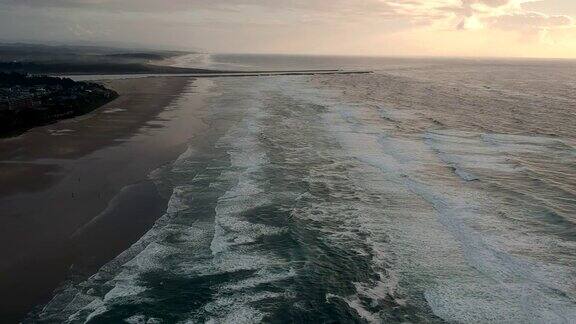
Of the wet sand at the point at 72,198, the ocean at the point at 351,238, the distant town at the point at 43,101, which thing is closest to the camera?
the ocean at the point at 351,238

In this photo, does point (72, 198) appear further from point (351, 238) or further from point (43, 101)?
point (43, 101)

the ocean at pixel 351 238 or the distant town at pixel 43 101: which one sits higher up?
the distant town at pixel 43 101

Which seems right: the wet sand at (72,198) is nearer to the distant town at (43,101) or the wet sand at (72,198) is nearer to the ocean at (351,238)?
the ocean at (351,238)

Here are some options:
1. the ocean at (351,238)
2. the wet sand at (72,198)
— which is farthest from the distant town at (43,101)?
the ocean at (351,238)

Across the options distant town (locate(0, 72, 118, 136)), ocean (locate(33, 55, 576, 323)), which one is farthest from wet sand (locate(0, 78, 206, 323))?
distant town (locate(0, 72, 118, 136))

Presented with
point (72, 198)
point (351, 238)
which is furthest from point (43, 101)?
point (351, 238)

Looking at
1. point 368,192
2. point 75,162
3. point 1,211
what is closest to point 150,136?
point 75,162
